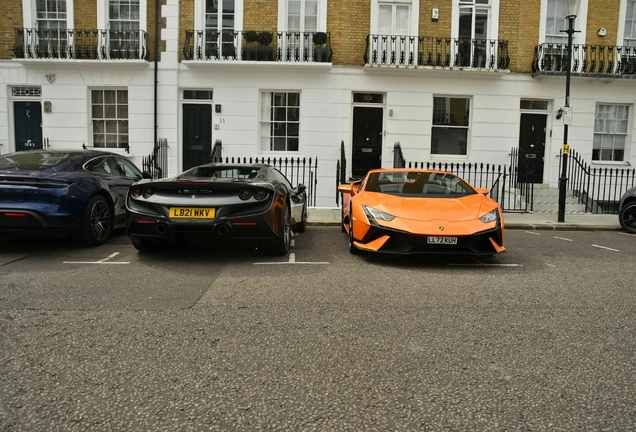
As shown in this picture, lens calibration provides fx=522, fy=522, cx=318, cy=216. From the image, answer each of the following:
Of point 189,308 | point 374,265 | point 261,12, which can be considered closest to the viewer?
point 189,308

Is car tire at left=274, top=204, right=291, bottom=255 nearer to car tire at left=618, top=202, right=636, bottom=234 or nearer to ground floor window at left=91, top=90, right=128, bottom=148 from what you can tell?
car tire at left=618, top=202, right=636, bottom=234

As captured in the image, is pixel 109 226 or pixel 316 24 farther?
pixel 316 24

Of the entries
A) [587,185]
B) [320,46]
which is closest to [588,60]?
[587,185]

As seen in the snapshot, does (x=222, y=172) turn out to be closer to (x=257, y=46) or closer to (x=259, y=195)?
(x=259, y=195)

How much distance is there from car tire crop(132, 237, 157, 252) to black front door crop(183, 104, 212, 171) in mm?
8696

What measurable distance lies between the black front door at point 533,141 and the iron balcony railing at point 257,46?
636 cm

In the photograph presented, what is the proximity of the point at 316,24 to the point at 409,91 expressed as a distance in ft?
11.0

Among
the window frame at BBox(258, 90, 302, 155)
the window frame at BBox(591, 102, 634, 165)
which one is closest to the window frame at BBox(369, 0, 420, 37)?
the window frame at BBox(258, 90, 302, 155)

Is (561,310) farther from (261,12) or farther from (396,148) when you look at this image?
(261,12)

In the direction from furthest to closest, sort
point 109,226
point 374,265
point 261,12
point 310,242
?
point 261,12, point 310,242, point 109,226, point 374,265

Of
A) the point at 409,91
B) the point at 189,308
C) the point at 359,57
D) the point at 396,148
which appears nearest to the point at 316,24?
the point at 359,57

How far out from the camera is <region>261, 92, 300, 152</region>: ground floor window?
1563cm

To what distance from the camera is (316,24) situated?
1531cm

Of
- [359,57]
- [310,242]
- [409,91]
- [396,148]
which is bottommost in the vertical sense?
[310,242]
